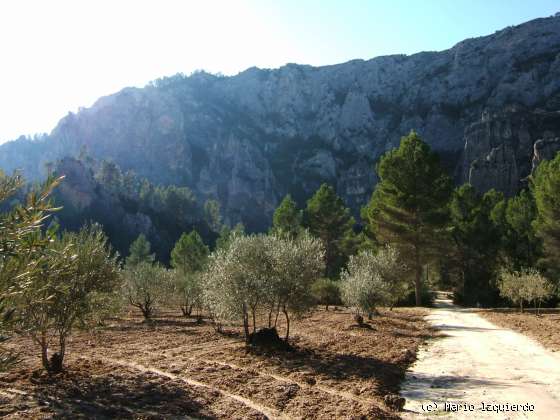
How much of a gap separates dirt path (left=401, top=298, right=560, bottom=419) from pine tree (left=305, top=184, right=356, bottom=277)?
3582 centimetres

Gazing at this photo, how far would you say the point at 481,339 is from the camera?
68.0ft

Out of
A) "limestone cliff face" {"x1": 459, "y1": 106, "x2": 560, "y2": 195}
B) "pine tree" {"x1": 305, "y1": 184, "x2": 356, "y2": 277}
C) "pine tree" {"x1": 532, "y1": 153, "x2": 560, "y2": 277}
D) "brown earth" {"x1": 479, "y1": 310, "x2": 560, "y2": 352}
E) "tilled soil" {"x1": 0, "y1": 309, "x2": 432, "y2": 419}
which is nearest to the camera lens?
"tilled soil" {"x1": 0, "y1": 309, "x2": 432, "y2": 419}

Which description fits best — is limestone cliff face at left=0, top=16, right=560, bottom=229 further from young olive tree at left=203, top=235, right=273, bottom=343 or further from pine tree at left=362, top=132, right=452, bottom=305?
young olive tree at left=203, top=235, right=273, bottom=343

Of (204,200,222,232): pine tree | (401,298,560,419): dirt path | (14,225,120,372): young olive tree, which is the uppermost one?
(204,200,222,232): pine tree

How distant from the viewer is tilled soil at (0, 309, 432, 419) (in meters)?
9.85

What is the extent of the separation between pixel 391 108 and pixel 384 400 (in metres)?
183

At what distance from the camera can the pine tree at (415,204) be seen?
41406mm

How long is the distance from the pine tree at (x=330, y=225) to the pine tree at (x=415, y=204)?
14586 mm

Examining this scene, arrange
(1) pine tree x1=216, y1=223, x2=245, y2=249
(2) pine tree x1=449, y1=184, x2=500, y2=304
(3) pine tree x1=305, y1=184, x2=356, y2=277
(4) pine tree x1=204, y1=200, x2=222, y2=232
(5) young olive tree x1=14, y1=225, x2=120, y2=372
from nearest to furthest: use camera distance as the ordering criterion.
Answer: (5) young olive tree x1=14, y1=225, x2=120, y2=372
(1) pine tree x1=216, y1=223, x2=245, y2=249
(2) pine tree x1=449, y1=184, x2=500, y2=304
(3) pine tree x1=305, y1=184, x2=356, y2=277
(4) pine tree x1=204, y1=200, x2=222, y2=232

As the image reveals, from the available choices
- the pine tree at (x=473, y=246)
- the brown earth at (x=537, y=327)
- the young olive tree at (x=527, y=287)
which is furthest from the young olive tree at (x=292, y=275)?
the pine tree at (x=473, y=246)

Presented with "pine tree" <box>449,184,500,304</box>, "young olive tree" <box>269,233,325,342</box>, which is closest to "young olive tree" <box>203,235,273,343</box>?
"young olive tree" <box>269,233,325,342</box>

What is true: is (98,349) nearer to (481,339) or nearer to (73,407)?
(73,407)

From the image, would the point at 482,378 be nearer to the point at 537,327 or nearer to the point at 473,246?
the point at 537,327

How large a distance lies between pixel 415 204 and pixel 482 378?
97.8 feet
